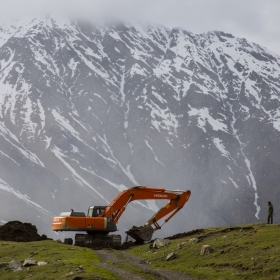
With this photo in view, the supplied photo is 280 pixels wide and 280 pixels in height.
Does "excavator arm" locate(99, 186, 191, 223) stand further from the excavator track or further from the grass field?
the grass field

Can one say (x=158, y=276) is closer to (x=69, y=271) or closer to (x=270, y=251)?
(x=69, y=271)

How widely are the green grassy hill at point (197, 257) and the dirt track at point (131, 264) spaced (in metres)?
0.84

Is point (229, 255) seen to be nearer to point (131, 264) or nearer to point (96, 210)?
point (131, 264)

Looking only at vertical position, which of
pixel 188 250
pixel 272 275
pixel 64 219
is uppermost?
pixel 64 219

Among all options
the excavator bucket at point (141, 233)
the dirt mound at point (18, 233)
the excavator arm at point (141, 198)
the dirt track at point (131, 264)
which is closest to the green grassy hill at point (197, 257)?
the dirt track at point (131, 264)

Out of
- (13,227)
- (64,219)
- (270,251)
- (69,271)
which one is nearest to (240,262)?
(270,251)

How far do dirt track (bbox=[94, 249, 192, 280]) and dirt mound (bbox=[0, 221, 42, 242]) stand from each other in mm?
20030

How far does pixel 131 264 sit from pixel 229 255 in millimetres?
8320

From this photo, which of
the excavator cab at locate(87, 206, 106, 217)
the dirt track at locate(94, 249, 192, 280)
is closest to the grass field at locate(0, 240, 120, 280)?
the dirt track at locate(94, 249, 192, 280)

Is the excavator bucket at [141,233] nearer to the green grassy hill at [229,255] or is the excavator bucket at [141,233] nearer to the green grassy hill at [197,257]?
the green grassy hill at [197,257]

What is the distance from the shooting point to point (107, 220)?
66.7m

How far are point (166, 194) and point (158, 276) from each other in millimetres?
31421

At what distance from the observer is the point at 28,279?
42969mm

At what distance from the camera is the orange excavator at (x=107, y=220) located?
65688 millimetres
